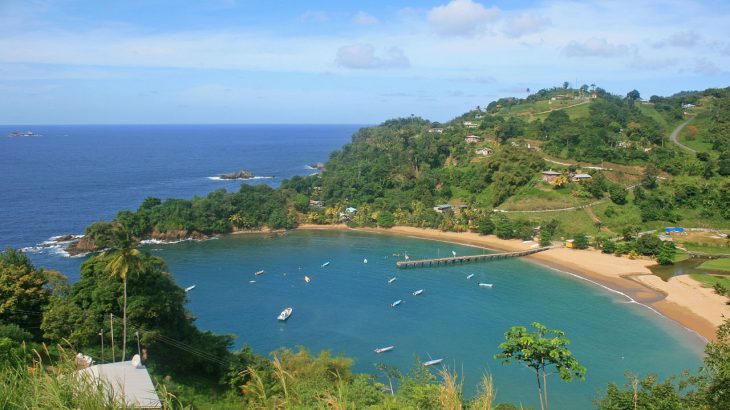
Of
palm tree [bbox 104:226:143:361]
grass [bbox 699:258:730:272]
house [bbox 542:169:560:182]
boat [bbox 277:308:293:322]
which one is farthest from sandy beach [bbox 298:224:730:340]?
palm tree [bbox 104:226:143:361]

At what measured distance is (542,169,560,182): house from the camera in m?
66.9

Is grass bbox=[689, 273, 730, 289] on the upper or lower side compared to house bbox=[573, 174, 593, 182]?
lower

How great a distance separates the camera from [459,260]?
52781 millimetres

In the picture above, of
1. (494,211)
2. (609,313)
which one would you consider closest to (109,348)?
Answer: (609,313)

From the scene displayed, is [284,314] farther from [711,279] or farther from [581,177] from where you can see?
[581,177]

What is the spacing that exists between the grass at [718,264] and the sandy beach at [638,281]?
4279 mm

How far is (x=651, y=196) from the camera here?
59.5 m

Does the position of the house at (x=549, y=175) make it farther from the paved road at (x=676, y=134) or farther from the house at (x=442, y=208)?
the paved road at (x=676, y=134)

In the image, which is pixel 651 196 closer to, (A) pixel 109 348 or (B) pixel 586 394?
(B) pixel 586 394

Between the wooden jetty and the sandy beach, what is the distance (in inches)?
45.4

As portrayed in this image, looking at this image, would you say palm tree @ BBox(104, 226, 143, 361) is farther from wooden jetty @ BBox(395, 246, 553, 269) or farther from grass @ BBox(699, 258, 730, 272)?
grass @ BBox(699, 258, 730, 272)

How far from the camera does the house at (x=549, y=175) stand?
6689 centimetres

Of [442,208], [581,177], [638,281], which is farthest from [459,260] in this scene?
[581,177]

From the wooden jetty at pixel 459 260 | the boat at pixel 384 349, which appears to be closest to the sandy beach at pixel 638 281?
the wooden jetty at pixel 459 260
